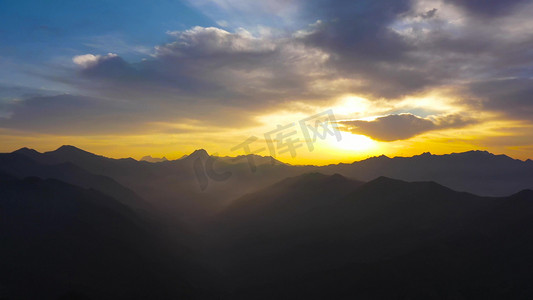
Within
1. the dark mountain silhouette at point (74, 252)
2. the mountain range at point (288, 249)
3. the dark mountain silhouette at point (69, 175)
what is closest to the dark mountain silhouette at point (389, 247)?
the mountain range at point (288, 249)

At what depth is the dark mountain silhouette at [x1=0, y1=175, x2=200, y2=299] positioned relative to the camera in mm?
43906

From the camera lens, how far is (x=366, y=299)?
4647 cm

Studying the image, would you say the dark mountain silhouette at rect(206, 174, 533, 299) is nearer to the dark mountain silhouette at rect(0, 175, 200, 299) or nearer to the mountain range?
the mountain range

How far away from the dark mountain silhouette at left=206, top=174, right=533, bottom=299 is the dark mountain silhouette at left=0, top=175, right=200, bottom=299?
14174 millimetres

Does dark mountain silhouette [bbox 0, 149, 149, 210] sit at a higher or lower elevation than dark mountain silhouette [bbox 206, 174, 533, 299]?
higher

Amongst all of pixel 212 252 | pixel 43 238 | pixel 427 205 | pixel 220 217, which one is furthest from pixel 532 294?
pixel 220 217

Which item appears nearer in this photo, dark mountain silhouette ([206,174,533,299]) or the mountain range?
the mountain range

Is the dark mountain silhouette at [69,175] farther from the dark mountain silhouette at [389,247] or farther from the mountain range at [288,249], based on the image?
the dark mountain silhouette at [389,247]

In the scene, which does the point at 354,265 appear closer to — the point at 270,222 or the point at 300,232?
the point at 300,232

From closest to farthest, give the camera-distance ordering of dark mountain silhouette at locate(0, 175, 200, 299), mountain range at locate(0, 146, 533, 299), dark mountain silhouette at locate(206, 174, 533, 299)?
dark mountain silhouette at locate(0, 175, 200, 299) < mountain range at locate(0, 146, 533, 299) < dark mountain silhouette at locate(206, 174, 533, 299)

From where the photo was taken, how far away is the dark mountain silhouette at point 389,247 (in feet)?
153

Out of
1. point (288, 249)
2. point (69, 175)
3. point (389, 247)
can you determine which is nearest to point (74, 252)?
point (288, 249)

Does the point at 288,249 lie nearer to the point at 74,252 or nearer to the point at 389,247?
the point at 389,247

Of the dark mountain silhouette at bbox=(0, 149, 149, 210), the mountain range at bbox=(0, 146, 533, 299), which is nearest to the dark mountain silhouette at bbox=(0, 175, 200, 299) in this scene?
the mountain range at bbox=(0, 146, 533, 299)
